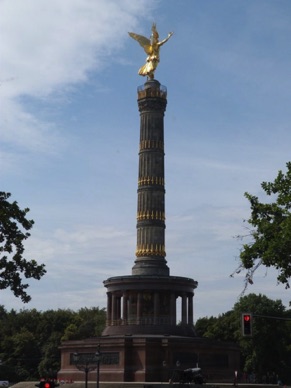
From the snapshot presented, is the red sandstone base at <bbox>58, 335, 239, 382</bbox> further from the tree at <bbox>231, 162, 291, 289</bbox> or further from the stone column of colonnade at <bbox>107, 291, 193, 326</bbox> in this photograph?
the tree at <bbox>231, 162, 291, 289</bbox>

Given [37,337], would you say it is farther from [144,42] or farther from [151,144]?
[144,42]

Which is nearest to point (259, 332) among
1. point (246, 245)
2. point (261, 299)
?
point (261, 299)

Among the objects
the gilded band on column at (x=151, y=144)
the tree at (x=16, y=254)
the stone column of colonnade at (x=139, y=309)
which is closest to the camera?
the tree at (x=16, y=254)

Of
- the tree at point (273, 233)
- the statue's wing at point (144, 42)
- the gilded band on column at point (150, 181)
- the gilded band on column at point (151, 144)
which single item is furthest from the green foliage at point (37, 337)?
the tree at point (273, 233)

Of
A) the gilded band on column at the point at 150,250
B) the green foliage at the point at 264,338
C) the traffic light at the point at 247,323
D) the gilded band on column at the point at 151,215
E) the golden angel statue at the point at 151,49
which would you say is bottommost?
the traffic light at the point at 247,323

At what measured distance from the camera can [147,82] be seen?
7869 cm

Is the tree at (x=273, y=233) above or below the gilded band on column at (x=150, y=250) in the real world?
below

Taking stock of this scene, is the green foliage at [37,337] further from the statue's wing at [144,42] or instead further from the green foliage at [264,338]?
the statue's wing at [144,42]

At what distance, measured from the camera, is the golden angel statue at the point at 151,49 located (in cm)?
7950

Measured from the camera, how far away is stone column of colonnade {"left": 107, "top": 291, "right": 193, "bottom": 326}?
69750 mm

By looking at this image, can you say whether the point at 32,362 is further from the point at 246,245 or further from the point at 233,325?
the point at 246,245

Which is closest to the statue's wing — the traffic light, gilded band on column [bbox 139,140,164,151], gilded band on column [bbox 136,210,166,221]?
gilded band on column [bbox 139,140,164,151]

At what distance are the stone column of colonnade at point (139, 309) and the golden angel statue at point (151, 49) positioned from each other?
2392 cm

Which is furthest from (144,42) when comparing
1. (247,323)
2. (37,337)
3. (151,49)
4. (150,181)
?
(247,323)
